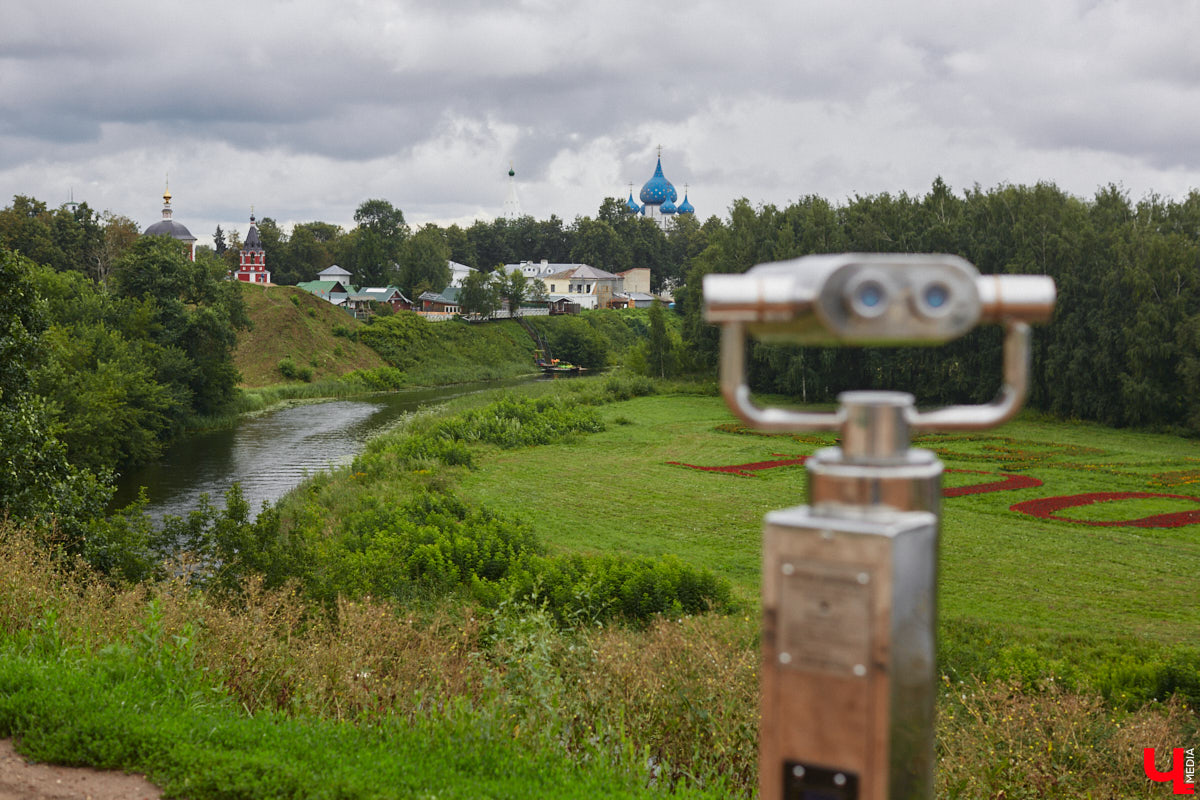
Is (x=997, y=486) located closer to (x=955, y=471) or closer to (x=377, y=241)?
(x=955, y=471)

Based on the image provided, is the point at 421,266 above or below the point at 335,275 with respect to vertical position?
above

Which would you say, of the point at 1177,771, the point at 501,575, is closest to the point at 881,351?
the point at 501,575

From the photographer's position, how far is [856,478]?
4.83 feet

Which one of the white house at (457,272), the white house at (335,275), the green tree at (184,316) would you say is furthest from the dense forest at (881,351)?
the white house at (457,272)

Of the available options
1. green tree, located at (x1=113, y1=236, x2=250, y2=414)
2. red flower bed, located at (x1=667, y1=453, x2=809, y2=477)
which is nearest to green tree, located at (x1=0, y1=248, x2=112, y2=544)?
red flower bed, located at (x1=667, y1=453, x2=809, y2=477)

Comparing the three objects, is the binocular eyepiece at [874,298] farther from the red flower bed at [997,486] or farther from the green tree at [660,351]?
the green tree at [660,351]

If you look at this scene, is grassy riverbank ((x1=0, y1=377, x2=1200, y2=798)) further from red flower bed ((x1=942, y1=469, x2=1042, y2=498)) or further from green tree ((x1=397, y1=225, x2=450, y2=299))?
green tree ((x1=397, y1=225, x2=450, y2=299))

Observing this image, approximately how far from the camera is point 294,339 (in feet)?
200

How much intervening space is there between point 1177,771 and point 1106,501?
17728mm

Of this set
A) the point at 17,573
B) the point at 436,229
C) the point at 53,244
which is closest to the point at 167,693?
the point at 17,573

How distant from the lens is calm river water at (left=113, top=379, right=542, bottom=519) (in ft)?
83.8

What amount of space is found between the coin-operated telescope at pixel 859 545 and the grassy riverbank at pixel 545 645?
3494mm

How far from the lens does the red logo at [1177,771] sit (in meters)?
6.38

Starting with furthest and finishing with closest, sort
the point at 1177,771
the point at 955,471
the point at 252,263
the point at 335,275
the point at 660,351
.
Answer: the point at 335,275 → the point at 252,263 → the point at 660,351 → the point at 955,471 → the point at 1177,771
